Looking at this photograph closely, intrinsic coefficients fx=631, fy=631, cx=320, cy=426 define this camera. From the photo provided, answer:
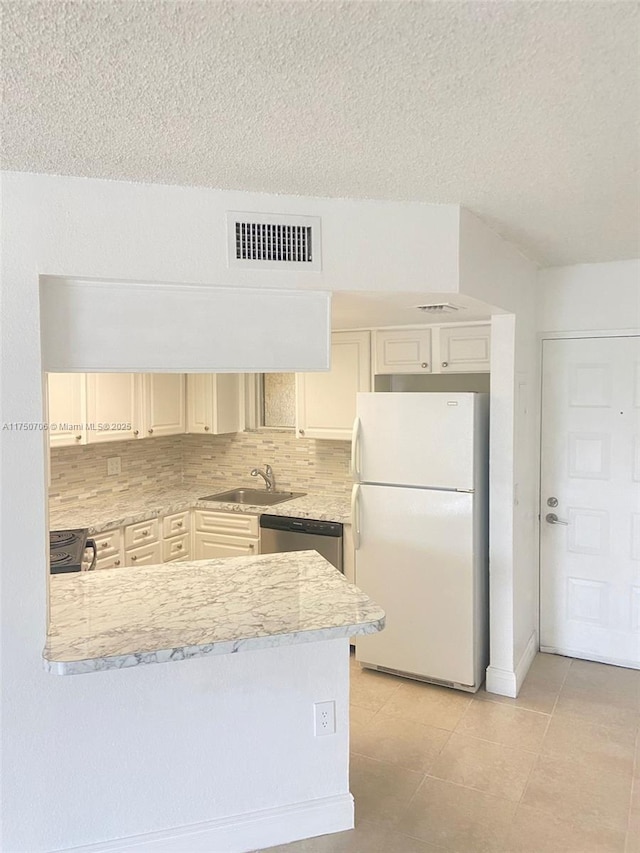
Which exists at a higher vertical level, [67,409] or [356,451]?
[67,409]

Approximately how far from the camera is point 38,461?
196 cm

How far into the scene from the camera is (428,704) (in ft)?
10.7

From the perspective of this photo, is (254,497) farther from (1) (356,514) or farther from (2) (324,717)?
(2) (324,717)

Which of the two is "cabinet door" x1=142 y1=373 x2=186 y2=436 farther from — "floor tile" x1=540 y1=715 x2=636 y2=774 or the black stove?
"floor tile" x1=540 y1=715 x2=636 y2=774

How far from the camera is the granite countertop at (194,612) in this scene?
1899 millimetres

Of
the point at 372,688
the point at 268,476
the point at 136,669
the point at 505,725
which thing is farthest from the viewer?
the point at 268,476

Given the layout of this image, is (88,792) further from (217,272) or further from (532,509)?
(532,509)

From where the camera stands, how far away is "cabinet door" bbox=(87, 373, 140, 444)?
3918 mm

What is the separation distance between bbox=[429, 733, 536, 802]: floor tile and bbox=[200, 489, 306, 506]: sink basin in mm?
2048

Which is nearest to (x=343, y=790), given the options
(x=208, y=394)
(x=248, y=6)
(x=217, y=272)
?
(x=217, y=272)

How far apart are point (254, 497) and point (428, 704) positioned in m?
1.98

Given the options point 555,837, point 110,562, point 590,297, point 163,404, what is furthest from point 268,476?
point 555,837

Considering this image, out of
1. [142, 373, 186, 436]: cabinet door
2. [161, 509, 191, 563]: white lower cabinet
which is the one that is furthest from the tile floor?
[142, 373, 186, 436]: cabinet door

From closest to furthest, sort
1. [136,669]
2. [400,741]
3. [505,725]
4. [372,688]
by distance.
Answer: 1. [136,669]
2. [400,741]
3. [505,725]
4. [372,688]
